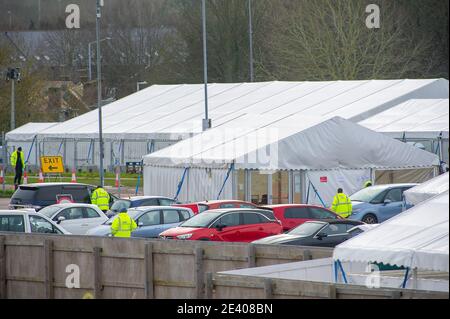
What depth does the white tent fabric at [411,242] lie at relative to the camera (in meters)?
12.7

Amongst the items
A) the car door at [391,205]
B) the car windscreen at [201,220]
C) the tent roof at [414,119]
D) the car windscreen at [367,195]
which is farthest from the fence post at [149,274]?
the tent roof at [414,119]

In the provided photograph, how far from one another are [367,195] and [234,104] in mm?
22092

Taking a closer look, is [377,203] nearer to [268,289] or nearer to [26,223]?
[26,223]

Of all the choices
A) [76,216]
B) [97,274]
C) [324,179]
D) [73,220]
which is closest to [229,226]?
[73,220]

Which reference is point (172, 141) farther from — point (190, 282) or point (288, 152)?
point (190, 282)

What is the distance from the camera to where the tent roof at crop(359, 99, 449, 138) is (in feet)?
157

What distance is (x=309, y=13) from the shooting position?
253 feet

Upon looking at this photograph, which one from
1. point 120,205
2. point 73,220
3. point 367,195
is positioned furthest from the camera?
point 367,195

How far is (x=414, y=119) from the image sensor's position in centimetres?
4962

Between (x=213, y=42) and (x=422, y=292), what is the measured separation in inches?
3105

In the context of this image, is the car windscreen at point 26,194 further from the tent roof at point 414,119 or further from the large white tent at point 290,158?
the tent roof at point 414,119

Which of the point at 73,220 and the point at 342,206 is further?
the point at 342,206

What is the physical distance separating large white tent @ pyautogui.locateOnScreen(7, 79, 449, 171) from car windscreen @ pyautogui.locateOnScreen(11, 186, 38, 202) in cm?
1345

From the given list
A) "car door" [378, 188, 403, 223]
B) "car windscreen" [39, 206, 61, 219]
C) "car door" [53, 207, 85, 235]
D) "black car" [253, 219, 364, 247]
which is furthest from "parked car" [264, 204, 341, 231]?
"car windscreen" [39, 206, 61, 219]
